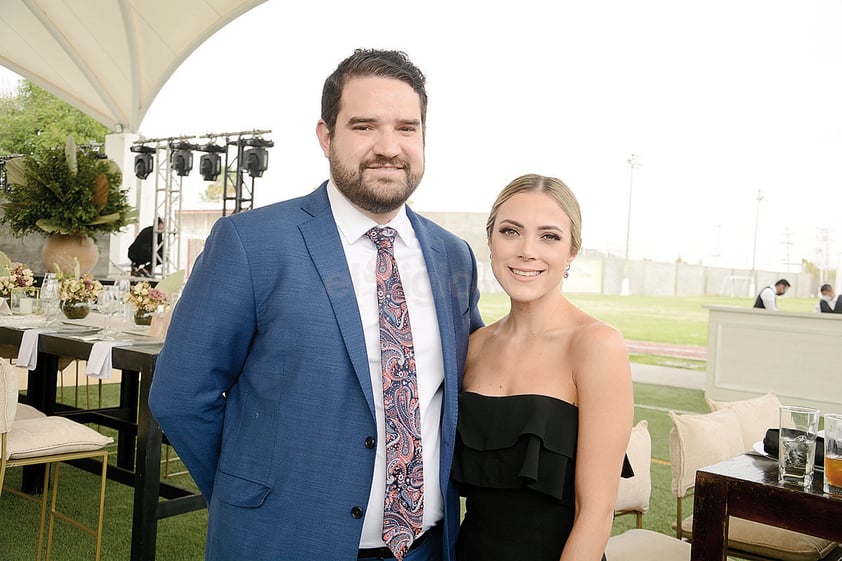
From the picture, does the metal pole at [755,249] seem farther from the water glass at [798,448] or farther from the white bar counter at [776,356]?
the water glass at [798,448]

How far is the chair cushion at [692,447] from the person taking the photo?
2.89m

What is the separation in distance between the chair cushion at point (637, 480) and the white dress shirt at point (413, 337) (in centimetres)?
120

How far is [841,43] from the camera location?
933 inches

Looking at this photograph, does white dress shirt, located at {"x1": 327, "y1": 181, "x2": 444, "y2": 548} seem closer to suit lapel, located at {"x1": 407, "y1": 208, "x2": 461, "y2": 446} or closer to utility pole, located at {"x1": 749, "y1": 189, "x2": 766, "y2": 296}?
suit lapel, located at {"x1": 407, "y1": 208, "x2": 461, "y2": 446}

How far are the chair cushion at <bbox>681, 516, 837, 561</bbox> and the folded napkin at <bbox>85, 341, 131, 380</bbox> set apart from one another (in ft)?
9.00

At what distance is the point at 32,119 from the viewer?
111ft

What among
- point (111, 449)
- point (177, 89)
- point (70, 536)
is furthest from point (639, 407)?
point (177, 89)

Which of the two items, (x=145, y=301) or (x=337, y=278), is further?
(x=145, y=301)

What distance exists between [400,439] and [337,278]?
0.38 meters

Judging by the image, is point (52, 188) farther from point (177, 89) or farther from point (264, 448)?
point (177, 89)

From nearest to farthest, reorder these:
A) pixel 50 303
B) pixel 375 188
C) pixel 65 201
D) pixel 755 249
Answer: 1. pixel 375 188
2. pixel 50 303
3. pixel 65 201
4. pixel 755 249

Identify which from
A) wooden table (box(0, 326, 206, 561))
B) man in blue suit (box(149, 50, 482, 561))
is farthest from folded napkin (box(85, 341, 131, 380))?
man in blue suit (box(149, 50, 482, 561))

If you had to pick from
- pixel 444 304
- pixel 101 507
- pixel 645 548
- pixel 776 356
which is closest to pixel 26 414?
pixel 101 507

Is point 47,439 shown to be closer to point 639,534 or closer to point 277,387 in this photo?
point 277,387
